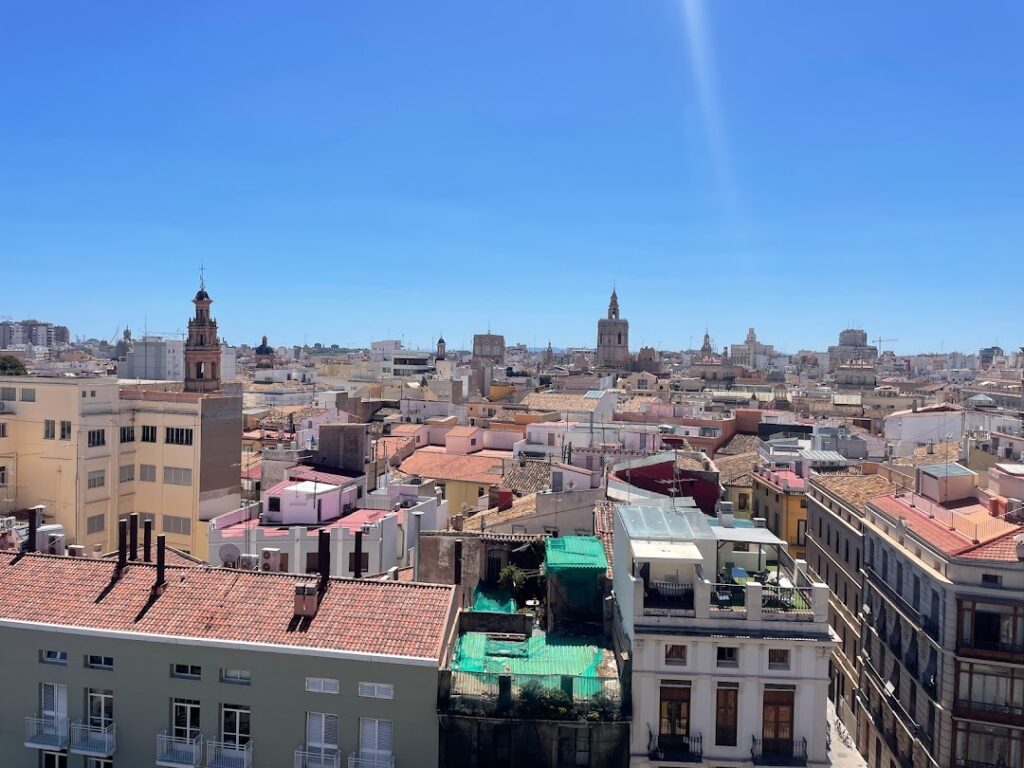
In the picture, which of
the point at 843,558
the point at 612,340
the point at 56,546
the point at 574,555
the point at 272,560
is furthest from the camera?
Answer: the point at 612,340

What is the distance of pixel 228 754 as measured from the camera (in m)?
17.2

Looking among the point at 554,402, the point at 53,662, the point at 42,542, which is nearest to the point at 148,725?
the point at 53,662

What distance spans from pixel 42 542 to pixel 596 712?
15.3m

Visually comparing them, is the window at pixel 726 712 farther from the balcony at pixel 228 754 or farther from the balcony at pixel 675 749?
the balcony at pixel 228 754

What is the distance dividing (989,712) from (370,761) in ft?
48.9

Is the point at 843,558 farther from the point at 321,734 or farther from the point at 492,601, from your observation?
the point at 321,734

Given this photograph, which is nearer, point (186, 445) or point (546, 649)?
point (546, 649)

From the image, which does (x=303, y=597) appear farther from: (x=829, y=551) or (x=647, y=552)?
(x=829, y=551)

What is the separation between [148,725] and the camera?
17.6 meters

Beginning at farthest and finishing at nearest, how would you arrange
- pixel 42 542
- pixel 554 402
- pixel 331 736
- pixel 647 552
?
pixel 554 402, pixel 42 542, pixel 647 552, pixel 331 736

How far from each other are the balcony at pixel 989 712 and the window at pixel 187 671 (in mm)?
17620

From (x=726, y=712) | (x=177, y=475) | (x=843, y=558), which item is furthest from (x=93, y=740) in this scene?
(x=843, y=558)

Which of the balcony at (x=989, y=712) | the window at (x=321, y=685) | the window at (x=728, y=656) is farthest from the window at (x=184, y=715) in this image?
the balcony at (x=989, y=712)

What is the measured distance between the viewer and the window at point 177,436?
4019cm
